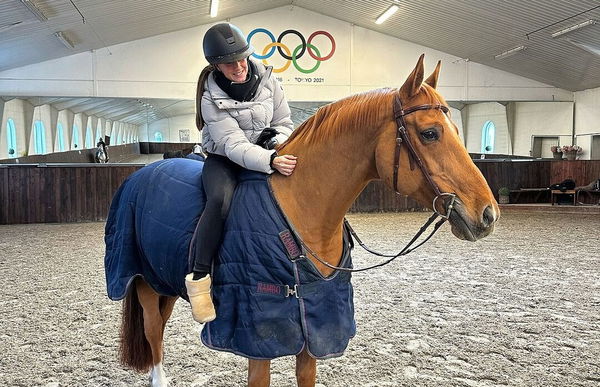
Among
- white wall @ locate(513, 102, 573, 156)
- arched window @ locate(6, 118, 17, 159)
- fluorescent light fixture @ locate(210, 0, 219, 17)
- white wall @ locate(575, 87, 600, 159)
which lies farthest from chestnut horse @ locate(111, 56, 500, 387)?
white wall @ locate(575, 87, 600, 159)

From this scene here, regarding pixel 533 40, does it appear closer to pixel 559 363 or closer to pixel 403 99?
pixel 559 363

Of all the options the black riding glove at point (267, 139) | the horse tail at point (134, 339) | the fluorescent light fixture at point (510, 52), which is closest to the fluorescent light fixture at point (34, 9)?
the horse tail at point (134, 339)

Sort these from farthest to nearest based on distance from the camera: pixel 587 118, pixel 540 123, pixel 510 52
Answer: pixel 540 123 < pixel 587 118 < pixel 510 52

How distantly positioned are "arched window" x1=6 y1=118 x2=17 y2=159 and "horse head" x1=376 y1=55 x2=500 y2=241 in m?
10.2

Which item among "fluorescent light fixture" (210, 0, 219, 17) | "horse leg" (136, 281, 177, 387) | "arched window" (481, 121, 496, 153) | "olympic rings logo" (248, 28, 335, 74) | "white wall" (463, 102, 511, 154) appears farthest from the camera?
"arched window" (481, 121, 496, 153)

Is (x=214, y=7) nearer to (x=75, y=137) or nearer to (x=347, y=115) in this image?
(x=75, y=137)

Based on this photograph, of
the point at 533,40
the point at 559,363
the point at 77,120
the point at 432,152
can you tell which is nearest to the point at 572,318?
the point at 559,363

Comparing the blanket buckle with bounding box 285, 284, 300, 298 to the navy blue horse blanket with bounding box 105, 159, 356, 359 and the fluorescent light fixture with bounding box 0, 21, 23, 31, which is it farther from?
the fluorescent light fixture with bounding box 0, 21, 23, 31

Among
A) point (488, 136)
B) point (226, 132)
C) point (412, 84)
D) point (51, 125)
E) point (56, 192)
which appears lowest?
point (56, 192)

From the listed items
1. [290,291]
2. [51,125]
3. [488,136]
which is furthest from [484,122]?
[290,291]

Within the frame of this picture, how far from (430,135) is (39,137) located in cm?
1052

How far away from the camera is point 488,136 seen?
37.6 ft

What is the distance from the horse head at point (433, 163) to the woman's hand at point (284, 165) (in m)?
0.29

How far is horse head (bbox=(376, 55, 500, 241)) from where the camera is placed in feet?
4.21
